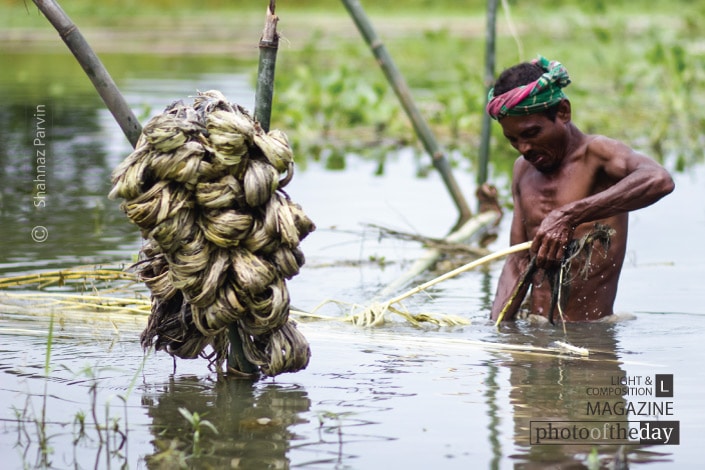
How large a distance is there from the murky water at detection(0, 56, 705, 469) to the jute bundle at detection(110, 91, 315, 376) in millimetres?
312

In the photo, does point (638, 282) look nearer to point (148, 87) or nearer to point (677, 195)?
point (677, 195)

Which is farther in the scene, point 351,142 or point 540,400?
point 351,142

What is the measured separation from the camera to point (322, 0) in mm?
27797

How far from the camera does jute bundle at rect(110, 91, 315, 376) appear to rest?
3041mm

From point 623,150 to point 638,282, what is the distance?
4.50 ft

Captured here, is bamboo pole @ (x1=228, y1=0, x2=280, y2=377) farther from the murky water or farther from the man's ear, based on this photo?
the man's ear

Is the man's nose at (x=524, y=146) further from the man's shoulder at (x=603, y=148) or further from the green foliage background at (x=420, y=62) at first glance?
the green foliage background at (x=420, y=62)

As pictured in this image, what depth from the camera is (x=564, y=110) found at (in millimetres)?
4180

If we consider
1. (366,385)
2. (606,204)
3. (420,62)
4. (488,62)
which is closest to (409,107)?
(488,62)

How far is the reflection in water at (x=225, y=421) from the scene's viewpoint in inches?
113

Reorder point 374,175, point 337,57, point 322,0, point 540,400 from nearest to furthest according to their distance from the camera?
point 540,400
point 374,175
point 337,57
point 322,0

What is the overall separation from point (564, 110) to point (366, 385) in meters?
1.32

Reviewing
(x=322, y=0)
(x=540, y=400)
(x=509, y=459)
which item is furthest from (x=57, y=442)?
(x=322, y=0)

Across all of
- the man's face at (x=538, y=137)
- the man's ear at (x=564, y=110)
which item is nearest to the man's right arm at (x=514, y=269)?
the man's face at (x=538, y=137)
